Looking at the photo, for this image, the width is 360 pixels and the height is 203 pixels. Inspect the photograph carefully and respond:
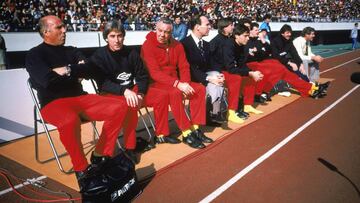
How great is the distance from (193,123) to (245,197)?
1792mm

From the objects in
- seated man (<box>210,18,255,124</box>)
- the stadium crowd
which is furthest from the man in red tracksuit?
the stadium crowd

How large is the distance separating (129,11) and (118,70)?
13500mm

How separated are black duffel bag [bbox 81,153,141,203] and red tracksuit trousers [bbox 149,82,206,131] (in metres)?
1.40

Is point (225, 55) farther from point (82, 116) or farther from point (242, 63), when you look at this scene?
point (82, 116)

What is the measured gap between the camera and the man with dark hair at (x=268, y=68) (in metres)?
7.48

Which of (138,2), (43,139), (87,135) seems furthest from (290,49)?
(138,2)

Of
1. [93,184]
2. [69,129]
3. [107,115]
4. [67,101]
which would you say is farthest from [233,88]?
[93,184]

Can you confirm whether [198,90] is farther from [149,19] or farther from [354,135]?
[149,19]

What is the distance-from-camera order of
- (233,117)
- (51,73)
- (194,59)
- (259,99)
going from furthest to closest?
1. (259,99)
2. (233,117)
3. (194,59)
4. (51,73)

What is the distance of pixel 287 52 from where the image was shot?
852 cm

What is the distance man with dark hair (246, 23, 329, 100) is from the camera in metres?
7.48

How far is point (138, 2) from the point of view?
1822 cm

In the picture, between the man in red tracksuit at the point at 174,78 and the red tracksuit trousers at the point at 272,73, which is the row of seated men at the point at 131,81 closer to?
the man in red tracksuit at the point at 174,78

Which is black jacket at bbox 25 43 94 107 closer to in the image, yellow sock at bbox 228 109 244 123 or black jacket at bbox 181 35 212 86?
black jacket at bbox 181 35 212 86
